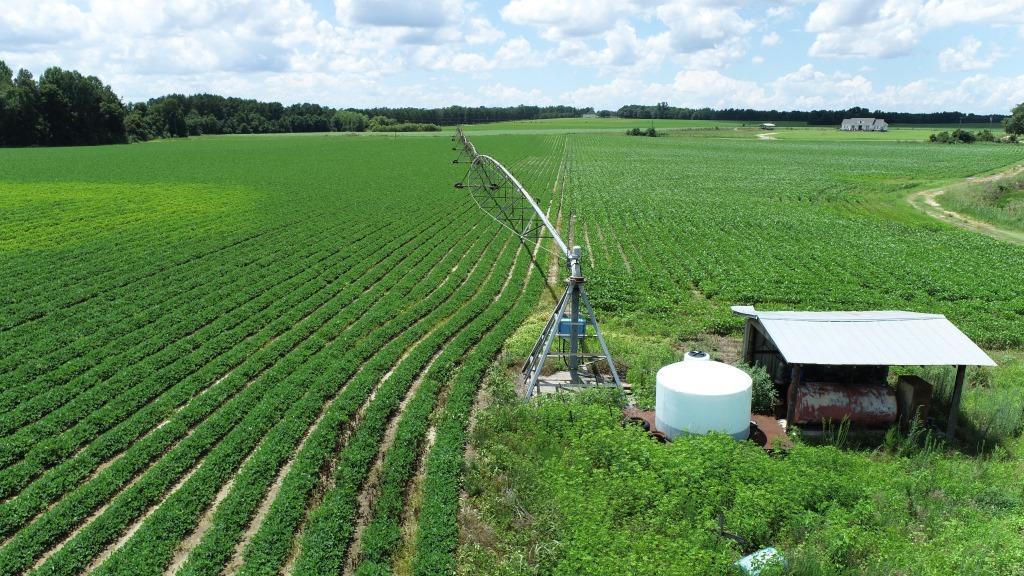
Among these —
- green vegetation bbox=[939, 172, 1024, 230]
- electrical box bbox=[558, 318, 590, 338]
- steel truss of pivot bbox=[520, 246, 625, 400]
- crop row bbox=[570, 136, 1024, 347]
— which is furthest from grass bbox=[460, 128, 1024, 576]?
green vegetation bbox=[939, 172, 1024, 230]

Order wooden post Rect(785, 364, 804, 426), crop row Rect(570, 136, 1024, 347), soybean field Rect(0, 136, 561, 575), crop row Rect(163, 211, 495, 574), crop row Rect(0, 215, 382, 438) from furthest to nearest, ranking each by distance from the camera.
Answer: crop row Rect(570, 136, 1024, 347)
crop row Rect(0, 215, 382, 438)
wooden post Rect(785, 364, 804, 426)
soybean field Rect(0, 136, 561, 575)
crop row Rect(163, 211, 495, 574)

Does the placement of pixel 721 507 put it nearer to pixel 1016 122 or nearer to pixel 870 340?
pixel 870 340

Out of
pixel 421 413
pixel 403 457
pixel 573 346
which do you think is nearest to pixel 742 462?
pixel 573 346

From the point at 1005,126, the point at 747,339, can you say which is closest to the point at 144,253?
the point at 747,339

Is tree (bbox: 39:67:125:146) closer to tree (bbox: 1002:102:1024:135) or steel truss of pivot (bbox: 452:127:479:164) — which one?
steel truss of pivot (bbox: 452:127:479:164)

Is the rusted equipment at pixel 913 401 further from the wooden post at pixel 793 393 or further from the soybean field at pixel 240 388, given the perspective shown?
the soybean field at pixel 240 388
